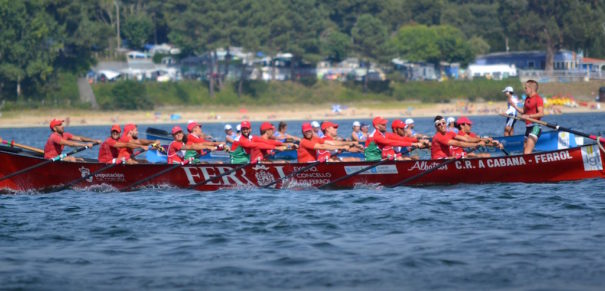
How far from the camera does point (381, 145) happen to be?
24406mm

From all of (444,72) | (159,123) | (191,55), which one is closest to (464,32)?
(444,72)

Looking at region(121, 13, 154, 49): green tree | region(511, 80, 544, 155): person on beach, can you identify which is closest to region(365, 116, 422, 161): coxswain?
region(511, 80, 544, 155): person on beach

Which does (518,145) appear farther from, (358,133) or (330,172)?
(330,172)

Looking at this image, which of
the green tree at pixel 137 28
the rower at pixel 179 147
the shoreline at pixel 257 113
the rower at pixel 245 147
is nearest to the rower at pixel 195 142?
the rower at pixel 179 147

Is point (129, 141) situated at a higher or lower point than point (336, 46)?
lower

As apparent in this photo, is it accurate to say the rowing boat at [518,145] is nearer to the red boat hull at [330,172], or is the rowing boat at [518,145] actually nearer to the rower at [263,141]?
the rower at [263,141]

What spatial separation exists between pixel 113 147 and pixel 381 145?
698 cm

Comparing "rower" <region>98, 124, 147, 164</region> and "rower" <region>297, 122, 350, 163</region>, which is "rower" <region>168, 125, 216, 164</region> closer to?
"rower" <region>98, 124, 147, 164</region>

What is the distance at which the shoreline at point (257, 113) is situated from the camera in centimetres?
8044

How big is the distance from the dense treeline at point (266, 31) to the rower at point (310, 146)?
6072 cm

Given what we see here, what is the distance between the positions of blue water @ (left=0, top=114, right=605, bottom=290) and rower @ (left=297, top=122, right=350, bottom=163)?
882 millimetres

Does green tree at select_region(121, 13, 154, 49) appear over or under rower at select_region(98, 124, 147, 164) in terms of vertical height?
over

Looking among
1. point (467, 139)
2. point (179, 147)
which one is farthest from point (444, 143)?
point (179, 147)

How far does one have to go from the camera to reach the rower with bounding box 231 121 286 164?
80.3ft
